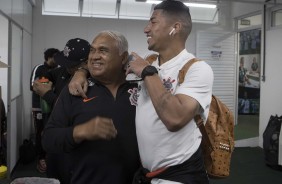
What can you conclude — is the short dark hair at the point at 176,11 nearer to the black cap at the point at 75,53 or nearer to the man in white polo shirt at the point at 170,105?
the man in white polo shirt at the point at 170,105

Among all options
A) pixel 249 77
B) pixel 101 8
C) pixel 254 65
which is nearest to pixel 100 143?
pixel 101 8

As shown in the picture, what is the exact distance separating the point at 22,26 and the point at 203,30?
3.90m

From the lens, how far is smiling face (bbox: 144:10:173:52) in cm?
155

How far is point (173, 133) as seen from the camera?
1.41 metres

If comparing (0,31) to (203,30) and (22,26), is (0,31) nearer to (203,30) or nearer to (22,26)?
(22,26)

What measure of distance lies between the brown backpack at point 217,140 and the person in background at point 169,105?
12 cm

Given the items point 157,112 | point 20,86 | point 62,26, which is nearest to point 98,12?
point 62,26

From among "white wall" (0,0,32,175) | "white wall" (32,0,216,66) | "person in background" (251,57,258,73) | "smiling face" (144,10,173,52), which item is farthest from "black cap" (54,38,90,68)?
"person in background" (251,57,258,73)

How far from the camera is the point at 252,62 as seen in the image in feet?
31.8

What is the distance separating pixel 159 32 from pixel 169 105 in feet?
1.40

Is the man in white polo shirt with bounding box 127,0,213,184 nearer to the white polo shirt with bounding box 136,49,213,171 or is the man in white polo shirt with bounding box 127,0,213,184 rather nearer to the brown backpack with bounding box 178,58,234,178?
the white polo shirt with bounding box 136,49,213,171

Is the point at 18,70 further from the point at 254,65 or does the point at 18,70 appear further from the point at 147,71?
the point at 254,65

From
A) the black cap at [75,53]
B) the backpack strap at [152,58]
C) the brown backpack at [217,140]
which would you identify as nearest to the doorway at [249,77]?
the black cap at [75,53]

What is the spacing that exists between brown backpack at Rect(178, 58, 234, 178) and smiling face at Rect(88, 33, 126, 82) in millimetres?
536
